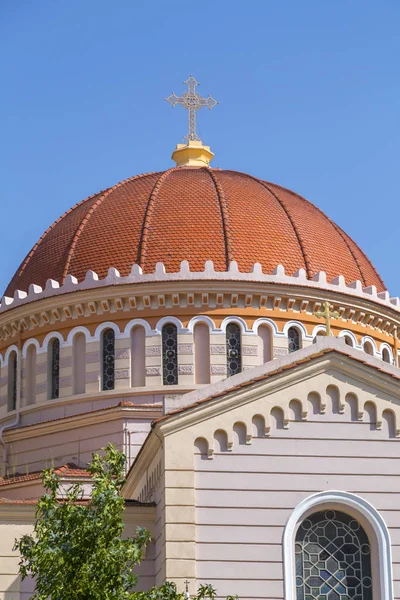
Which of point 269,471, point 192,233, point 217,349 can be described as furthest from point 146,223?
point 269,471

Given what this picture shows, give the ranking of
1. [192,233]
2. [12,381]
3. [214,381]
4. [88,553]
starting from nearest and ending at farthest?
[88,553]
[214,381]
[192,233]
[12,381]

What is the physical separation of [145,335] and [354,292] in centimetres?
587

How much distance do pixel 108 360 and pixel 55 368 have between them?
1664mm

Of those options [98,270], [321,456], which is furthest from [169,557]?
[98,270]

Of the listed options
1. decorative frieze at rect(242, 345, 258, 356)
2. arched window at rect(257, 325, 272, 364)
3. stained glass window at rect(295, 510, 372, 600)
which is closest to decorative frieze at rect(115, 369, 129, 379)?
decorative frieze at rect(242, 345, 258, 356)

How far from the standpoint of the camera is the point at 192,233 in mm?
37094

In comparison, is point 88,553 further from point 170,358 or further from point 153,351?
point 170,358

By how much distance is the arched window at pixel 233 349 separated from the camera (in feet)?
116

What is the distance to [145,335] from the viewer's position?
3550 cm

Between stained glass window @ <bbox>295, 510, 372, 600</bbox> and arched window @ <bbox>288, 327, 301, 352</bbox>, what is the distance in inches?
421

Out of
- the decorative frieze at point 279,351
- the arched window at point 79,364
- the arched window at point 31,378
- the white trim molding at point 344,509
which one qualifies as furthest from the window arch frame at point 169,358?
the white trim molding at point 344,509

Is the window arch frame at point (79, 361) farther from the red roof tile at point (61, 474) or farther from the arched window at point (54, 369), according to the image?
the red roof tile at point (61, 474)

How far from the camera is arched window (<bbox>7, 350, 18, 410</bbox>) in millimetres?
37688

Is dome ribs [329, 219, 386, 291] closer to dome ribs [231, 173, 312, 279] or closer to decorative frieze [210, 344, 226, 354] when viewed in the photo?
dome ribs [231, 173, 312, 279]
